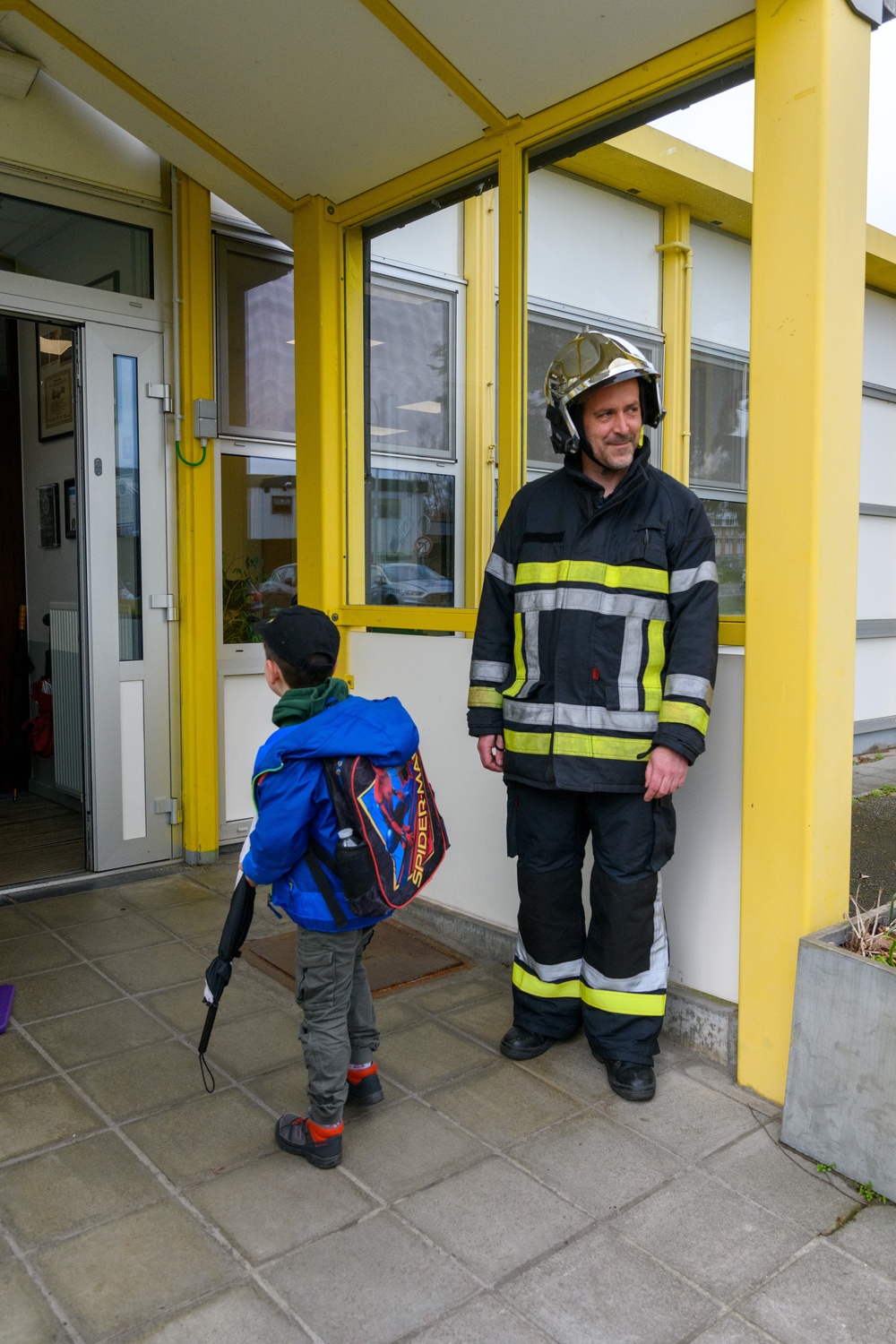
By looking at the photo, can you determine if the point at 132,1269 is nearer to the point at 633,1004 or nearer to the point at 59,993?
the point at 633,1004

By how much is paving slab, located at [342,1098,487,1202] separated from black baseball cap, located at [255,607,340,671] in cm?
121

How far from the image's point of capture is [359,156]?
13.2ft

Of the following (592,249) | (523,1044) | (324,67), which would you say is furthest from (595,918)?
(324,67)

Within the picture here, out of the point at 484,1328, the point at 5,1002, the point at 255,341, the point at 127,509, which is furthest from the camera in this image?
the point at 255,341

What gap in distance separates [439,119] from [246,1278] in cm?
358

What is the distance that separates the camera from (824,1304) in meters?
2.05

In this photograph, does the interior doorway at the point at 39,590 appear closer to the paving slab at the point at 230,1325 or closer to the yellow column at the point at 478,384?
the yellow column at the point at 478,384

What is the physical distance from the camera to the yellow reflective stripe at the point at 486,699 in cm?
314

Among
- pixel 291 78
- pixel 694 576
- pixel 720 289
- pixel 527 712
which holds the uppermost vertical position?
pixel 291 78

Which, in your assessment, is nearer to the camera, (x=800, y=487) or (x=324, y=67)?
(x=800, y=487)

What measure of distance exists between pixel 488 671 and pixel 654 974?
39.1 inches

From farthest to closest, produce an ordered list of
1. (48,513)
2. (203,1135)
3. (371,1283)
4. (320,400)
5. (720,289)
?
(48,513)
(320,400)
(720,289)
(203,1135)
(371,1283)

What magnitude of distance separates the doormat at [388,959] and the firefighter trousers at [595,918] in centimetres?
61

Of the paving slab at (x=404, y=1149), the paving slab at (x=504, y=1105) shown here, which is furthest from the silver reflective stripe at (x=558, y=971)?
the paving slab at (x=404, y=1149)
